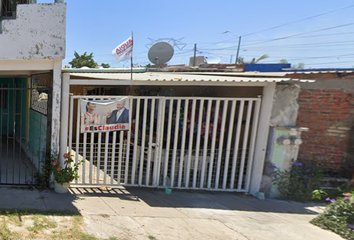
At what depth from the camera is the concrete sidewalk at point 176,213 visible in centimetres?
365

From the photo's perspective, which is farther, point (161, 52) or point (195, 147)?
point (161, 52)

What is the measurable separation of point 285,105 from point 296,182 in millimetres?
1602

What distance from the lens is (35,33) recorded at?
4.24 m

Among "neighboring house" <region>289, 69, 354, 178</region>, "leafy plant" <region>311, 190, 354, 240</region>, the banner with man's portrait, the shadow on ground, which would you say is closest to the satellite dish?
the banner with man's portrait

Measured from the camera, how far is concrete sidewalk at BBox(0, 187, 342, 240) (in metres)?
3.65

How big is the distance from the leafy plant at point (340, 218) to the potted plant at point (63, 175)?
4.29m

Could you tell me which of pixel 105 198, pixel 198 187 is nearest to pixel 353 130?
pixel 198 187

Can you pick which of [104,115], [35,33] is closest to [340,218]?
[104,115]

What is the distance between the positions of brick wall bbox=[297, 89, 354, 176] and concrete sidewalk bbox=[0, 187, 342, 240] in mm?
1233

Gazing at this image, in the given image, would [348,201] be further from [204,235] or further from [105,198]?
[105,198]

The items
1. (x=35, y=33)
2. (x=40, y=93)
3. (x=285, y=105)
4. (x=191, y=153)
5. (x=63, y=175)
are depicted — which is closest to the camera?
(x=35, y=33)

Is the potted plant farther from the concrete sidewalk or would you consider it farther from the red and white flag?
the red and white flag

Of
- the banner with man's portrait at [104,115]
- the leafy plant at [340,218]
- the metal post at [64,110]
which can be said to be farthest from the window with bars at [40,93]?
the leafy plant at [340,218]

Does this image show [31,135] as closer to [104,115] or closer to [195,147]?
[104,115]
